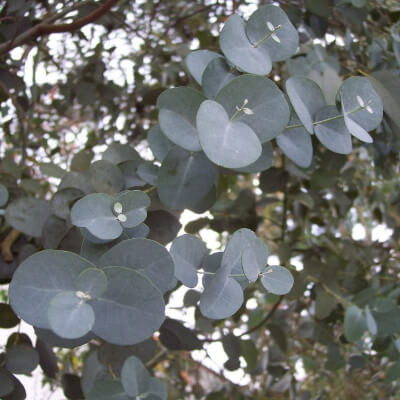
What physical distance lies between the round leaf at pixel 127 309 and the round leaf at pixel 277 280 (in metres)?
0.09

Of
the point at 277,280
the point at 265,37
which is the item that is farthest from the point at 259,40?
the point at 277,280

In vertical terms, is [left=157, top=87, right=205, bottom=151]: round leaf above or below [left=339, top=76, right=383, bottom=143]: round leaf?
above

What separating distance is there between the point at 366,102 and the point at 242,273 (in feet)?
0.63

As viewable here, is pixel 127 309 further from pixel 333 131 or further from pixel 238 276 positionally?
pixel 333 131

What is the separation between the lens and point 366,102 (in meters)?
0.45

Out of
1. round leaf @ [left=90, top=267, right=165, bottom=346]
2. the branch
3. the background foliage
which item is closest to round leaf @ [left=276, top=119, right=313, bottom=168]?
the background foliage

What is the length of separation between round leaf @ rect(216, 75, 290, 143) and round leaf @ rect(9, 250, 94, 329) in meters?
0.17

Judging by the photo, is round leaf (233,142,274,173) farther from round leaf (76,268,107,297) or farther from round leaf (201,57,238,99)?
round leaf (76,268,107,297)

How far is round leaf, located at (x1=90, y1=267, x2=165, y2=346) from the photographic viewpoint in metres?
0.34

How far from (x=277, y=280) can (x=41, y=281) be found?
0.18 meters

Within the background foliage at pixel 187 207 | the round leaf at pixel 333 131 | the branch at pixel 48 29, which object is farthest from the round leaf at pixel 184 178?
the branch at pixel 48 29

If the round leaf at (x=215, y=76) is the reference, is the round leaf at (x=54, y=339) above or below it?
below

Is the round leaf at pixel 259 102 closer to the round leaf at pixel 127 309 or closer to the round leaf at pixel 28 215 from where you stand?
the round leaf at pixel 127 309

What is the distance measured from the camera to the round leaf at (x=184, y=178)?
47 centimetres
